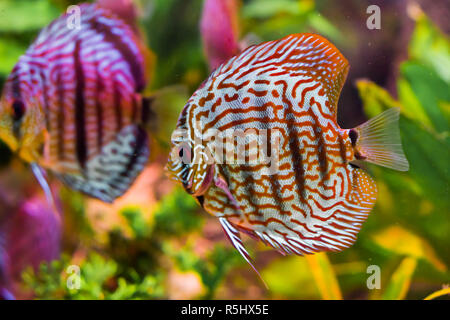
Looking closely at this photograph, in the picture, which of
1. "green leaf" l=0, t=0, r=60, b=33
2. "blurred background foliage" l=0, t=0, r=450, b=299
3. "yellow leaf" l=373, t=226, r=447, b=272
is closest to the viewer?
"blurred background foliage" l=0, t=0, r=450, b=299

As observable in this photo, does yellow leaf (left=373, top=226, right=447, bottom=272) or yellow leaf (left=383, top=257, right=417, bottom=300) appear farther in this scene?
yellow leaf (left=373, top=226, right=447, bottom=272)

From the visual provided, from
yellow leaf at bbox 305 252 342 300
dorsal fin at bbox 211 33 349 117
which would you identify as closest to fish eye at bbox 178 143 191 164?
dorsal fin at bbox 211 33 349 117

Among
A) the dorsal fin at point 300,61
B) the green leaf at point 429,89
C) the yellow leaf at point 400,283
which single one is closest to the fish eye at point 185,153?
the dorsal fin at point 300,61

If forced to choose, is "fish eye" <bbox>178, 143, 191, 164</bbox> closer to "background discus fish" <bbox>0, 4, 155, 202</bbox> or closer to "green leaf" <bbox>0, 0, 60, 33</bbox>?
"background discus fish" <bbox>0, 4, 155, 202</bbox>

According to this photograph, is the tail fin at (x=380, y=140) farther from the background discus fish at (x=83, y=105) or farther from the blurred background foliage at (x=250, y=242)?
the background discus fish at (x=83, y=105)

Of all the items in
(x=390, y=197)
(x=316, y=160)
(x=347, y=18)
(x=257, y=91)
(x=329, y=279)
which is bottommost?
(x=329, y=279)

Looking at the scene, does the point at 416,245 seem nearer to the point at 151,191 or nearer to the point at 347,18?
the point at 347,18

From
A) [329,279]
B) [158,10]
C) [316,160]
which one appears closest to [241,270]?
[329,279]

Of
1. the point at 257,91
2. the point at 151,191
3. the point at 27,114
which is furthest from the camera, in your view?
the point at 151,191
